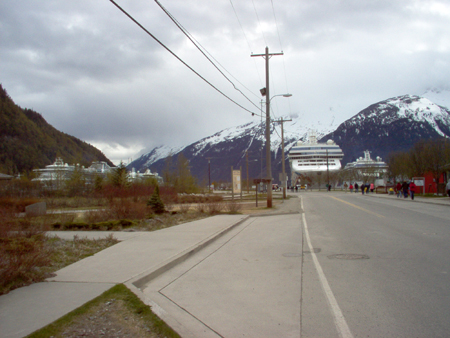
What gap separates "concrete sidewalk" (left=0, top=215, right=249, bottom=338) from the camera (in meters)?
4.35

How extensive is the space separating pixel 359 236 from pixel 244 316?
787 cm

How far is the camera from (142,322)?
4344 millimetres

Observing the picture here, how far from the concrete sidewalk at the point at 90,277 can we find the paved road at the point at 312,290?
521mm

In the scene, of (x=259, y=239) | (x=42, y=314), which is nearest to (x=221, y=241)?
(x=259, y=239)

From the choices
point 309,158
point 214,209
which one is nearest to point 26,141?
point 309,158

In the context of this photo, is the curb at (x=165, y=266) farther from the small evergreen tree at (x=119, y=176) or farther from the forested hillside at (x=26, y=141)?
the forested hillside at (x=26, y=141)

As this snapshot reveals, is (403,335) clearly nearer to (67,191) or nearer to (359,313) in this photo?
(359,313)

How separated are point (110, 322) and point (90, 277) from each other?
2.23m


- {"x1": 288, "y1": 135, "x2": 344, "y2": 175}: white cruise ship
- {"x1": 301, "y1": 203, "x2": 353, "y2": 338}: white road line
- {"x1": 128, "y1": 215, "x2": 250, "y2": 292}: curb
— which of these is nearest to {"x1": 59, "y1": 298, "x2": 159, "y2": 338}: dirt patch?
{"x1": 128, "y1": 215, "x2": 250, "y2": 292}: curb

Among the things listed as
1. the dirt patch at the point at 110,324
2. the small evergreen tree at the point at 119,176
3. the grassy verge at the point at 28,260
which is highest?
the small evergreen tree at the point at 119,176

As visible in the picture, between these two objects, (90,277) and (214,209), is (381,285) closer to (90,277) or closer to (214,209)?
(90,277)

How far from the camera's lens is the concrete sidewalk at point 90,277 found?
4352 millimetres

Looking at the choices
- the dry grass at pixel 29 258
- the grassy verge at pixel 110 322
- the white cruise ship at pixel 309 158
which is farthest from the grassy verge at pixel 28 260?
the white cruise ship at pixel 309 158

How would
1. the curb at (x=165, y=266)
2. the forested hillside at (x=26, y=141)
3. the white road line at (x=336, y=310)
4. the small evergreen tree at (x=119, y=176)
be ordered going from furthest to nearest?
the forested hillside at (x=26, y=141), the small evergreen tree at (x=119, y=176), the curb at (x=165, y=266), the white road line at (x=336, y=310)
